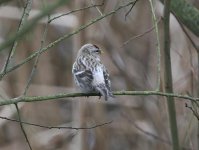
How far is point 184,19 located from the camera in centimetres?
312

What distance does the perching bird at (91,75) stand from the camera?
3302 mm

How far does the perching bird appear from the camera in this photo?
3.30m

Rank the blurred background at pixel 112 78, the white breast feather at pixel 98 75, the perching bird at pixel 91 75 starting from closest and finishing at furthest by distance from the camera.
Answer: the perching bird at pixel 91 75
the white breast feather at pixel 98 75
the blurred background at pixel 112 78

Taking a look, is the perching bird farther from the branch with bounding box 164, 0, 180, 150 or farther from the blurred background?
the blurred background

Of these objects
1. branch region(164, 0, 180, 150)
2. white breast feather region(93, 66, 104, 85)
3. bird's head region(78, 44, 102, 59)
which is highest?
bird's head region(78, 44, 102, 59)

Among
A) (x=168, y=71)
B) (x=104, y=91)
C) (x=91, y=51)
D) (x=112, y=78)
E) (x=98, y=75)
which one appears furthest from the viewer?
(x=112, y=78)

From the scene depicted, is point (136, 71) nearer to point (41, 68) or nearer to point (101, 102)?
point (101, 102)

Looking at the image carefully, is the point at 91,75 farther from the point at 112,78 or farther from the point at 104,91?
the point at 112,78

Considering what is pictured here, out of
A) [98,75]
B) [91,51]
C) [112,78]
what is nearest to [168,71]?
[98,75]

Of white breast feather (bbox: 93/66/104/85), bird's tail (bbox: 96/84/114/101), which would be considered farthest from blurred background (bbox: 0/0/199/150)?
bird's tail (bbox: 96/84/114/101)

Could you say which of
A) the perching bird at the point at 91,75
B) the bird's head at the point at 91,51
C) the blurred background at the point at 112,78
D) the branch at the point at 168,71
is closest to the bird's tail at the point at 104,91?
the perching bird at the point at 91,75

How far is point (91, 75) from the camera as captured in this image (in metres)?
3.56

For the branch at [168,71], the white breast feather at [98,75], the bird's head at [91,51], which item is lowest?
the branch at [168,71]

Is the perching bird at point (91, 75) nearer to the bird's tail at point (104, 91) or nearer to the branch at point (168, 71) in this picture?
the bird's tail at point (104, 91)
